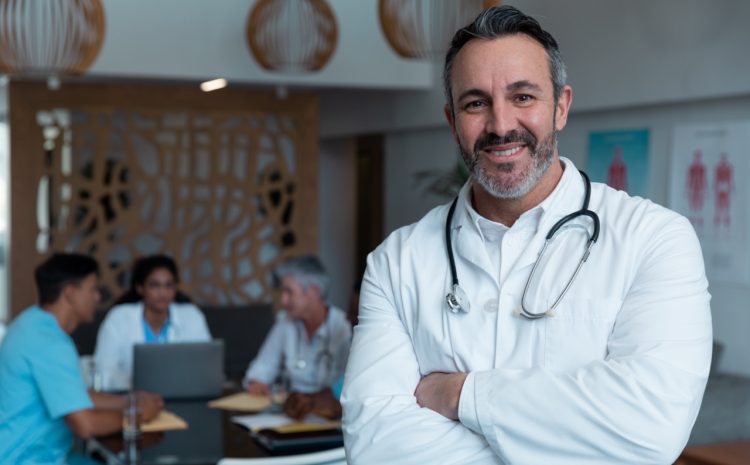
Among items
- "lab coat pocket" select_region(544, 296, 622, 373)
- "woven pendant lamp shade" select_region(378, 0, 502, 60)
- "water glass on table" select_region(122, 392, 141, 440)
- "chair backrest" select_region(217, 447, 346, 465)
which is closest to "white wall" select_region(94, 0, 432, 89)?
"woven pendant lamp shade" select_region(378, 0, 502, 60)

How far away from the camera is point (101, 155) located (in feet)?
24.6

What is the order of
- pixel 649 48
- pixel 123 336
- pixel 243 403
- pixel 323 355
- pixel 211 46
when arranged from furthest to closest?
pixel 211 46
pixel 649 48
pixel 123 336
pixel 323 355
pixel 243 403

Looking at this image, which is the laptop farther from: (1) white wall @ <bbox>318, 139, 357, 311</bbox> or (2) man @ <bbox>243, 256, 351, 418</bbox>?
(1) white wall @ <bbox>318, 139, 357, 311</bbox>

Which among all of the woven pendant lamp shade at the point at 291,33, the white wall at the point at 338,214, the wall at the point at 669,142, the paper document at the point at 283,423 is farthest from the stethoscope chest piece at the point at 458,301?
the white wall at the point at 338,214

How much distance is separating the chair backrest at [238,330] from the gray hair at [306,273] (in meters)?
2.05

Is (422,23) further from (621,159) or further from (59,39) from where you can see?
(59,39)

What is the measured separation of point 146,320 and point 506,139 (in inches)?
152

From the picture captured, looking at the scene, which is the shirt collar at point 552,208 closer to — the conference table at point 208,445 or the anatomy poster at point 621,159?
the conference table at point 208,445

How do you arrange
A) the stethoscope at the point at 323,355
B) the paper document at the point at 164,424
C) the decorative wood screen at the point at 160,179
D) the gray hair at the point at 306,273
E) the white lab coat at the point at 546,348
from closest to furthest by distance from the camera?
the white lab coat at the point at 546,348 → the paper document at the point at 164,424 → the stethoscope at the point at 323,355 → the gray hair at the point at 306,273 → the decorative wood screen at the point at 160,179

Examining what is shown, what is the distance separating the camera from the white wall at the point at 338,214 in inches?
388

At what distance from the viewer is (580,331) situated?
1.64 metres

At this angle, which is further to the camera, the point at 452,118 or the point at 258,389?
the point at 258,389

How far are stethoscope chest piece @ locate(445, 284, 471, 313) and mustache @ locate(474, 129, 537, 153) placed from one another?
23 centimetres

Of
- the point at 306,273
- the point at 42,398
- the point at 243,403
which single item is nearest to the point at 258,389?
the point at 243,403
